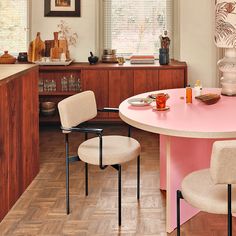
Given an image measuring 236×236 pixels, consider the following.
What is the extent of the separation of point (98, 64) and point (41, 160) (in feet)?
6.33

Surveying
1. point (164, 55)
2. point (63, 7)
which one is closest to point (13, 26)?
point (63, 7)

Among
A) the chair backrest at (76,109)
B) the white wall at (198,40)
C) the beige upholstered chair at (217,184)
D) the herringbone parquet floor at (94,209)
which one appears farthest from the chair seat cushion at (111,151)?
the white wall at (198,40)

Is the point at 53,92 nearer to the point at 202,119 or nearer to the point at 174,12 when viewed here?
the point at 174,12

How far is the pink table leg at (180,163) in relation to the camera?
3191 mm

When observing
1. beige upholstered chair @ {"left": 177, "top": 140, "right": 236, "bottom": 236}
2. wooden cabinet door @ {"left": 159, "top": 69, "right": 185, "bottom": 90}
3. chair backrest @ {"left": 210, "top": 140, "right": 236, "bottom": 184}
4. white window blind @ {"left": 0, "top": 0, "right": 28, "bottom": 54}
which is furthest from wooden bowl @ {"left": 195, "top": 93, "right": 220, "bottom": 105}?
white window blind @ {"left": 0, "top": 0, "right": 28, "bottom": 54}

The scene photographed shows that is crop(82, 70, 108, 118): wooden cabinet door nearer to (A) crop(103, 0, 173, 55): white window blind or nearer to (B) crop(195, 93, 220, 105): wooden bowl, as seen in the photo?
(A) crop(103, 0, 173, 55): white window blind

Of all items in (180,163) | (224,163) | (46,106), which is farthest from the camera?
(46,106)

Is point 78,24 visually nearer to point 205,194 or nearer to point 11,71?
point 11,71

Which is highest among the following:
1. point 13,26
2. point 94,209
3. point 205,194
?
point 13,26

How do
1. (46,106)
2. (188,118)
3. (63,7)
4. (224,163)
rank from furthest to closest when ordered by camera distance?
1. (63,7)
2. (46,106)
3. (188,118)
4. (224,163)

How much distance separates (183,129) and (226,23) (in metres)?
1.32

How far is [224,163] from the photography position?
2262 millimetres

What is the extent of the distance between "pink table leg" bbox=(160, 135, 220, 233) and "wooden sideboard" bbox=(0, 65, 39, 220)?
116 cm

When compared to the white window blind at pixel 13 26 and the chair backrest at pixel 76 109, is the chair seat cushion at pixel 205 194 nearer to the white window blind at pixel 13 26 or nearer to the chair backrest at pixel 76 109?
the chair backrest at pixel 76 109
